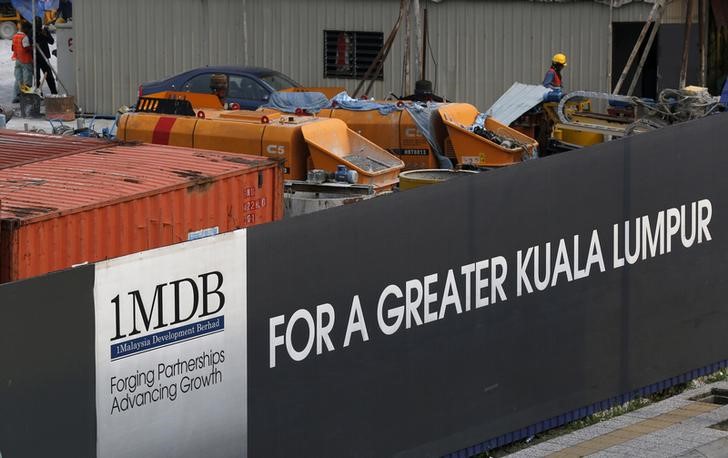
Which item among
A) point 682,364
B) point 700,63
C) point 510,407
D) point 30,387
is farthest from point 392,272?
point 700,63

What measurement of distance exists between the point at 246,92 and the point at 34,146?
392 inches

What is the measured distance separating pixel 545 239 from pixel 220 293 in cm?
297

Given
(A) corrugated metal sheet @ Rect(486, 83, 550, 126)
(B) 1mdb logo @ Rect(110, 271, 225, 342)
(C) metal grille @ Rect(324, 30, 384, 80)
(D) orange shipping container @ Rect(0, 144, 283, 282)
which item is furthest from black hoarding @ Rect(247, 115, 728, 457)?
(C) metal grille @ Rect(324, 30, 384, 80)

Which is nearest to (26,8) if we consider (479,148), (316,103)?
(316,103)

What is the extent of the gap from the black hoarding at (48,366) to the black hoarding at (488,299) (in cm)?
119

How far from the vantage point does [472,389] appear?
9.53 m

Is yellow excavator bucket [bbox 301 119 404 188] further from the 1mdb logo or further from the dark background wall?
the 1mdb logo

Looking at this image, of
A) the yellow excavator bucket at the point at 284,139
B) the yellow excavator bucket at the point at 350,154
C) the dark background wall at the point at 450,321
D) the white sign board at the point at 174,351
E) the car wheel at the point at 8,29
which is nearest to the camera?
the dark background wall at the point at 450,321

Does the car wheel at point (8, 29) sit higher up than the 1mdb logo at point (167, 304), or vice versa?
the car wheel at point (8, 29)

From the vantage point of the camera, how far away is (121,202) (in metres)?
11.1

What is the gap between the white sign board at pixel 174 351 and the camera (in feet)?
23.9

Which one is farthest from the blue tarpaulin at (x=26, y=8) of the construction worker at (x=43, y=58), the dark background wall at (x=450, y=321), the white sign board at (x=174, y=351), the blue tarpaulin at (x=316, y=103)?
the white sign board at (x=174, y=351)

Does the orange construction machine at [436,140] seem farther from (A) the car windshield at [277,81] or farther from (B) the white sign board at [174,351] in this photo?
(B) the white sign board at [174,351]

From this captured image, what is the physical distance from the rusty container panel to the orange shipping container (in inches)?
8.0
